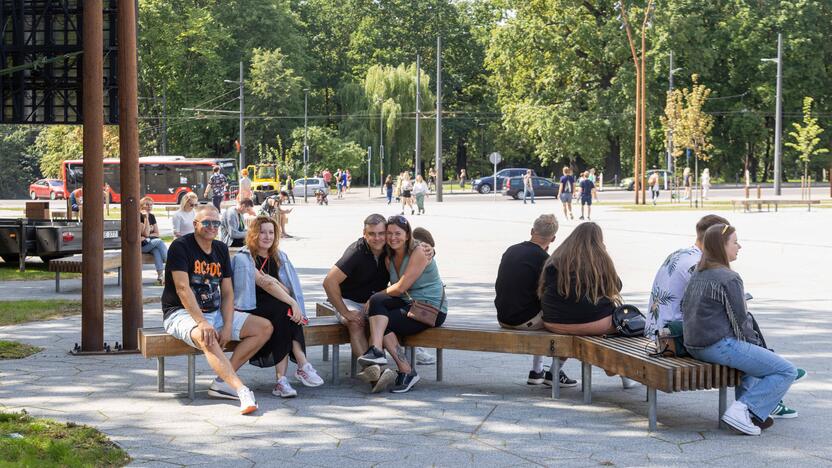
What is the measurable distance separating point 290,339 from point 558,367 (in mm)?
1878

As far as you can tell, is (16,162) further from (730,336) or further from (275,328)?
(730,336)

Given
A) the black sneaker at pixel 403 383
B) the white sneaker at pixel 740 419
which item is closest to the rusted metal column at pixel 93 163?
the black sneaker at pixel 403 383

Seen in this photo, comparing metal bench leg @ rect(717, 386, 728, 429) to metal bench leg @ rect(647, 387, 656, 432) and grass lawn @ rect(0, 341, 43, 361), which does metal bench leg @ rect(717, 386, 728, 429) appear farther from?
grass lawn @ rect(0, 341, 43, 361)

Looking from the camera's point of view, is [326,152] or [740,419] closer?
[740,419]

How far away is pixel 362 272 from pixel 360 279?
6 centimetres

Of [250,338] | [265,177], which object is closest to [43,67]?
[250,338]

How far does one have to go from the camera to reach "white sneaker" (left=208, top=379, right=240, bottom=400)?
7.79 meters

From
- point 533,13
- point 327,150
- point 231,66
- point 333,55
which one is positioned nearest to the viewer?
point 533,13

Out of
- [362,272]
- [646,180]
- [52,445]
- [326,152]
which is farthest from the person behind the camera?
[326,152]

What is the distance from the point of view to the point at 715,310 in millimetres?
6883

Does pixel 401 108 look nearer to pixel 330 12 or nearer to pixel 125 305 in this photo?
pixel 330 12

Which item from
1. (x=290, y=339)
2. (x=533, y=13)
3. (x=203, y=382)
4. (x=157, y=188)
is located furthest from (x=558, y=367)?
(x=533, y=13)

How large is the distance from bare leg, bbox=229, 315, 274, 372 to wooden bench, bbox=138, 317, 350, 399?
9 centimetres

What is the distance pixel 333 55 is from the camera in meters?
89.2
